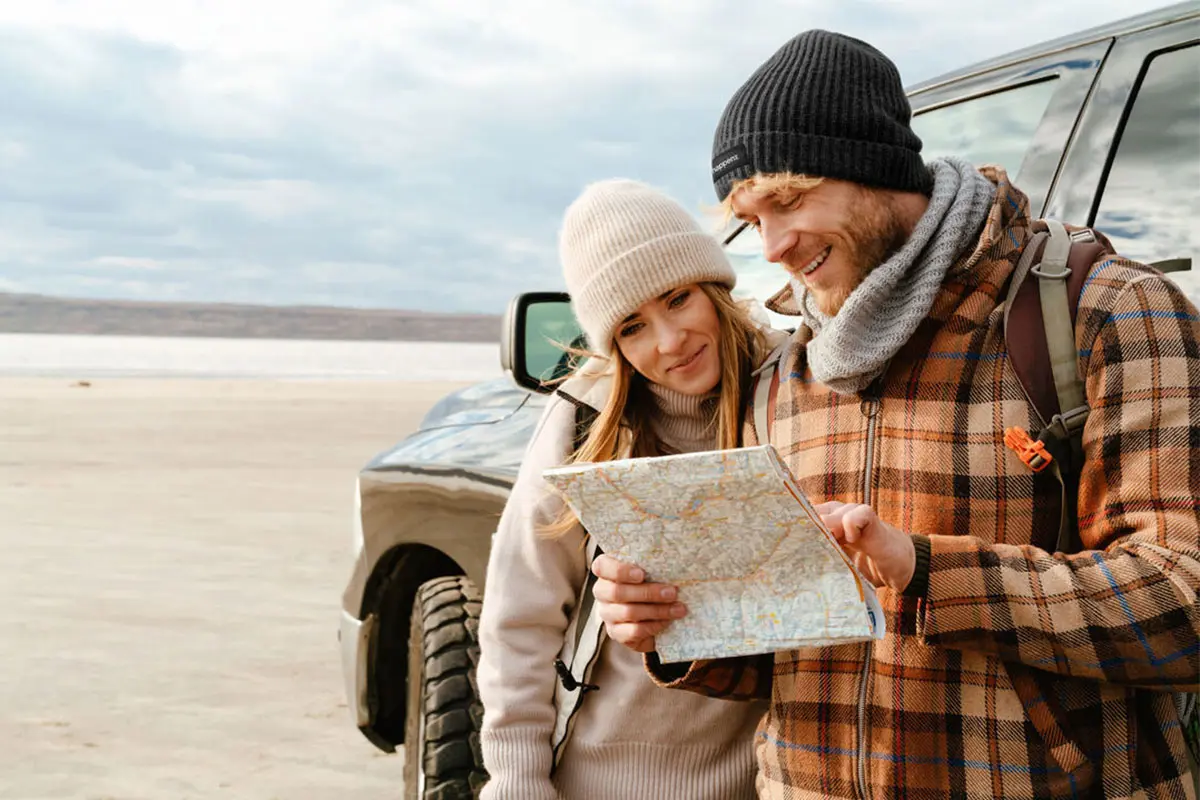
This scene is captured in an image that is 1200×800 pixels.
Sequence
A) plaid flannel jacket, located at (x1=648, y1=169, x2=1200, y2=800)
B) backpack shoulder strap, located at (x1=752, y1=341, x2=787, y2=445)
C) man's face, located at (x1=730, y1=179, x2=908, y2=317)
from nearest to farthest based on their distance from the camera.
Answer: plaid flannel jacket, located at (x1=648, y1=169, x2=1200, y2=800) < man's face, located at (x1=730, y1=179, x2=908, y2=317) < backpack shoulder strap, located at (x1=752, y1=341, x2=787, y2=445)

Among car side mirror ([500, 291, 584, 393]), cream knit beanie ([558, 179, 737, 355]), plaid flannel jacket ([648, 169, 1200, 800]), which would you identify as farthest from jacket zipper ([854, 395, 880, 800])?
car side mirror ([500, 291, 584, 393])

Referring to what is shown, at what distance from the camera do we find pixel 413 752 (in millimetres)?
3752

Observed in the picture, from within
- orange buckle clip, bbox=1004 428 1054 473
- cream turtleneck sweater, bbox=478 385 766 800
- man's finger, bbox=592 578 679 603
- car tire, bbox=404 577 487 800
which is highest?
orange buckle clip, bbox=1004 428 1054 473

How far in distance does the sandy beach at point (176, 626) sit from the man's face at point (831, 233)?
3.50 metres

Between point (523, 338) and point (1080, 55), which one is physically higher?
point (1080, 55)

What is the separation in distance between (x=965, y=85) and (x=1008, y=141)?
36 cm

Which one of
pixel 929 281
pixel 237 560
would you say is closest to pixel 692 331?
pixel 929 281

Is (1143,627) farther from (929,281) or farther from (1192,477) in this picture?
(929,281)

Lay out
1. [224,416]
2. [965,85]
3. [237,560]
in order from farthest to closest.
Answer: [224,416] → [237,560] → [965,85]

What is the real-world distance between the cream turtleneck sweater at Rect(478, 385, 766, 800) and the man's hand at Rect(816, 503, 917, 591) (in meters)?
0.72

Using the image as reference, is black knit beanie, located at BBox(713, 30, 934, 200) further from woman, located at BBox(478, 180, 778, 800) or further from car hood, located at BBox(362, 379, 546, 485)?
car hood, located at BBox(362, 379, 546, 485)

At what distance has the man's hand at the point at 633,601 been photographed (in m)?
2.08

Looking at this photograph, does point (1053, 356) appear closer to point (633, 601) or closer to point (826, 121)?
point (826, 121)

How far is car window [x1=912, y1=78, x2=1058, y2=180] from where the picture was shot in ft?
9.34
